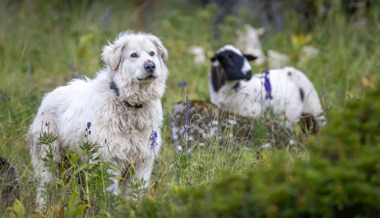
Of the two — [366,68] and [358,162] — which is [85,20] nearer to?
[366,68]

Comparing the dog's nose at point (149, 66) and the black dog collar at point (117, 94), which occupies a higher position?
the dog's nose at point (149, 66)

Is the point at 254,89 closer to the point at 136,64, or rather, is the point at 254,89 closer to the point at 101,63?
the point at 101,63

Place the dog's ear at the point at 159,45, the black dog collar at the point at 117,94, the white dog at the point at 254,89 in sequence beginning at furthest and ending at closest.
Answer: the white dog at the point at 254,89
the dog's ear at the point at 159,45
the black dog collar at the point at 117,94

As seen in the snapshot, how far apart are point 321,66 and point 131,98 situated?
19.1ft

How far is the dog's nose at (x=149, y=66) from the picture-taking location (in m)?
4.25

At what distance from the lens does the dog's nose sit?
14.0 feet

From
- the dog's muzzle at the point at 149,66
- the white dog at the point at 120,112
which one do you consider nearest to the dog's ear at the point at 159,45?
the white dog at the point at 120,112

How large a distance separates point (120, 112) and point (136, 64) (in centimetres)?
41

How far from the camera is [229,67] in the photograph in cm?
696

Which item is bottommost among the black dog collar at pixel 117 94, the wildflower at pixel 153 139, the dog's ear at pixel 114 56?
the wildflower at pixel 153 139

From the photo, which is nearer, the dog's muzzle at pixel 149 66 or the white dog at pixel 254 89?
the dog's muzzle at pixel 149 66

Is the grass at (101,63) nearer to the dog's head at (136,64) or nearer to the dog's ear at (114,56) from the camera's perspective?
the dog's head at (136,64)

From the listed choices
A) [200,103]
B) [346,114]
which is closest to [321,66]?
[200,103]

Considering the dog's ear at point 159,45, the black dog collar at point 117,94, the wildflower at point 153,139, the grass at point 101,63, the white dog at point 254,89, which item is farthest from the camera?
the white dog at point 254,89
